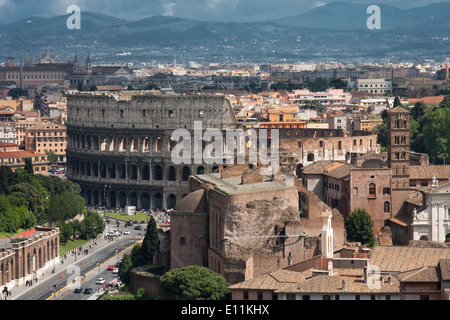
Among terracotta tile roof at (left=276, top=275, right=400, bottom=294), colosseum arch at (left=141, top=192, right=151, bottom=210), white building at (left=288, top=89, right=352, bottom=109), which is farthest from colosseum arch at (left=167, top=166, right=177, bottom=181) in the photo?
white building at (left=288, top=89, right=352, bottom=109)

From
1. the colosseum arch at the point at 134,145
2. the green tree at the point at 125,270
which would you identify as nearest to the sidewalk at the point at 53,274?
the green tree at the point at 125,270

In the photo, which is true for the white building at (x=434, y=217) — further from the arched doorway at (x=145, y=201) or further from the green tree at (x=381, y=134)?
the green tree at (x=381, y=134)

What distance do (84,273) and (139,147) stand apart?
43.5 meters

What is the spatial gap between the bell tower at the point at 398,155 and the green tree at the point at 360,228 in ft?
14.1

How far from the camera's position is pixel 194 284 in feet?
194

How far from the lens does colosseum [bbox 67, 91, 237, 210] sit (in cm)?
11506

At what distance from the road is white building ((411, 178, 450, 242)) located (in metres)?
16.7

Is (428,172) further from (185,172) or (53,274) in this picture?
(185,172)

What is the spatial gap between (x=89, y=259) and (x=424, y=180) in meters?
20.5

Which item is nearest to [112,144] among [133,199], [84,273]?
[133,199]

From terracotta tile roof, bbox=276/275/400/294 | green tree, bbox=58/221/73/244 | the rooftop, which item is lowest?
Answer: green tree, bbox=58/221/73/244

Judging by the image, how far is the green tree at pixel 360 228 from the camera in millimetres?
68500

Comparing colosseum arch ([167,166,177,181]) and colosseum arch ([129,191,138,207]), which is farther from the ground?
colosseum arch ([167,166,177,181])

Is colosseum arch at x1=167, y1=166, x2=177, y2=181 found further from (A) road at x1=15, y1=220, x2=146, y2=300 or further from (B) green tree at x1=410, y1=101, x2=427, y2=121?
(B) green tree at x1=410, y1=101, x2=427, y2=121
